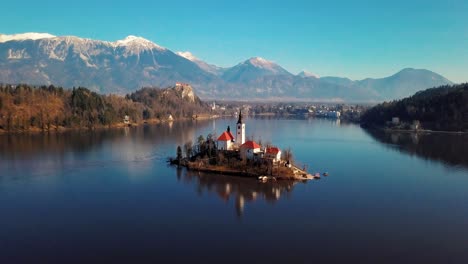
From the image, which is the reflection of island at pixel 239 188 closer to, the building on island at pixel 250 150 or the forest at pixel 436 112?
the building on island at pixel 250 150

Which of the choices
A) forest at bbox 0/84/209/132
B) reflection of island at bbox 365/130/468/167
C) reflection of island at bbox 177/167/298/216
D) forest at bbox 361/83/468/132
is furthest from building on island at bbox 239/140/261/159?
forest at bbox 361/83/468/132

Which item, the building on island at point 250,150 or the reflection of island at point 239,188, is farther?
the building on island at point 250,150

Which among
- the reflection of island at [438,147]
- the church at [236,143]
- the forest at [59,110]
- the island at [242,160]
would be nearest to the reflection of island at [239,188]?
the island at [242,160]

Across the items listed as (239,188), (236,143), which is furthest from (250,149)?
(239,188)

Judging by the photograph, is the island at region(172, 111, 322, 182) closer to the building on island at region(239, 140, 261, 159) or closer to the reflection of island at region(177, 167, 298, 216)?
the building on island at region(239, 140, 261, 159)

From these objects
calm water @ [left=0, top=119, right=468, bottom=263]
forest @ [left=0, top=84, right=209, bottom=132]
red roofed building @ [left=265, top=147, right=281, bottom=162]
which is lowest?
calm water @ [left=0, top=119, right=468, bottom=263]

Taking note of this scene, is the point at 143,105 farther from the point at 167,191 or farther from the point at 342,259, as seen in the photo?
the point at 342,259

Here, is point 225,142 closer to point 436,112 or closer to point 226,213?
point 226,213
